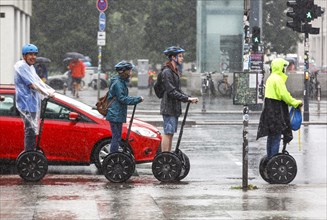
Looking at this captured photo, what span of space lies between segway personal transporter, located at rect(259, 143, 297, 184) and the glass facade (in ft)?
115

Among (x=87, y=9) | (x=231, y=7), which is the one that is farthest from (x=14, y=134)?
(x=87, y=9)

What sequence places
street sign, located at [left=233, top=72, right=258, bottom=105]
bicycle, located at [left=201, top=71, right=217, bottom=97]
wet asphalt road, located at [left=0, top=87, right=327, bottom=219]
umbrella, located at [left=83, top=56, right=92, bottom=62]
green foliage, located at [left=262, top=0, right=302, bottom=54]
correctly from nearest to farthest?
wet asphalt road, located at [left=0, top=87, right=327, bottom=219]
street sign, located at [left=233, top=72, right=258, bottom=105]
bicycle, located at [left=201, top=71, right=217, bottom=97]
umbrella, located at [left=83, top=56, right=92, bottom=62]
green foliage, located at [left=262, top=0, right=302, bottom=54]

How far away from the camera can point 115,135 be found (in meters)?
15.3

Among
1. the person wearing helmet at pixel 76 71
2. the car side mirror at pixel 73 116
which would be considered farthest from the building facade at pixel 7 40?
the car side mirror at pixel 73 116

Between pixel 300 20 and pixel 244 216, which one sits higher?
pixel 300 20

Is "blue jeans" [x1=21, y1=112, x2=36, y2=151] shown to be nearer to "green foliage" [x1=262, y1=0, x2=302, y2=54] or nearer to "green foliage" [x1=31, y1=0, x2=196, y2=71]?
"green foliage" [x1=31, y1=0, x2=196, y2=71]

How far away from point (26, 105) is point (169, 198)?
9.33ft

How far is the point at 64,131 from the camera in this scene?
16531 mm

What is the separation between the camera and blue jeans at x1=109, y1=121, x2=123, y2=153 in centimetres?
1525

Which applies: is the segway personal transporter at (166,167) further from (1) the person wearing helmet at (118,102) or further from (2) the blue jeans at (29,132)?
(2) the blue jeans at (29,132)

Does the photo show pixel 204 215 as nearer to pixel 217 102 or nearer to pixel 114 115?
pixel 114 115

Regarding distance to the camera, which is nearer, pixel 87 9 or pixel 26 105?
pixel 26 105

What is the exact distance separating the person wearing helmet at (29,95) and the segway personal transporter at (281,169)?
313cm

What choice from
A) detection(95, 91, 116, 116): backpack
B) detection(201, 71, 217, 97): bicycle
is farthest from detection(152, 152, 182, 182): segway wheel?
detection(201, 71, 217, 97): bicycle
